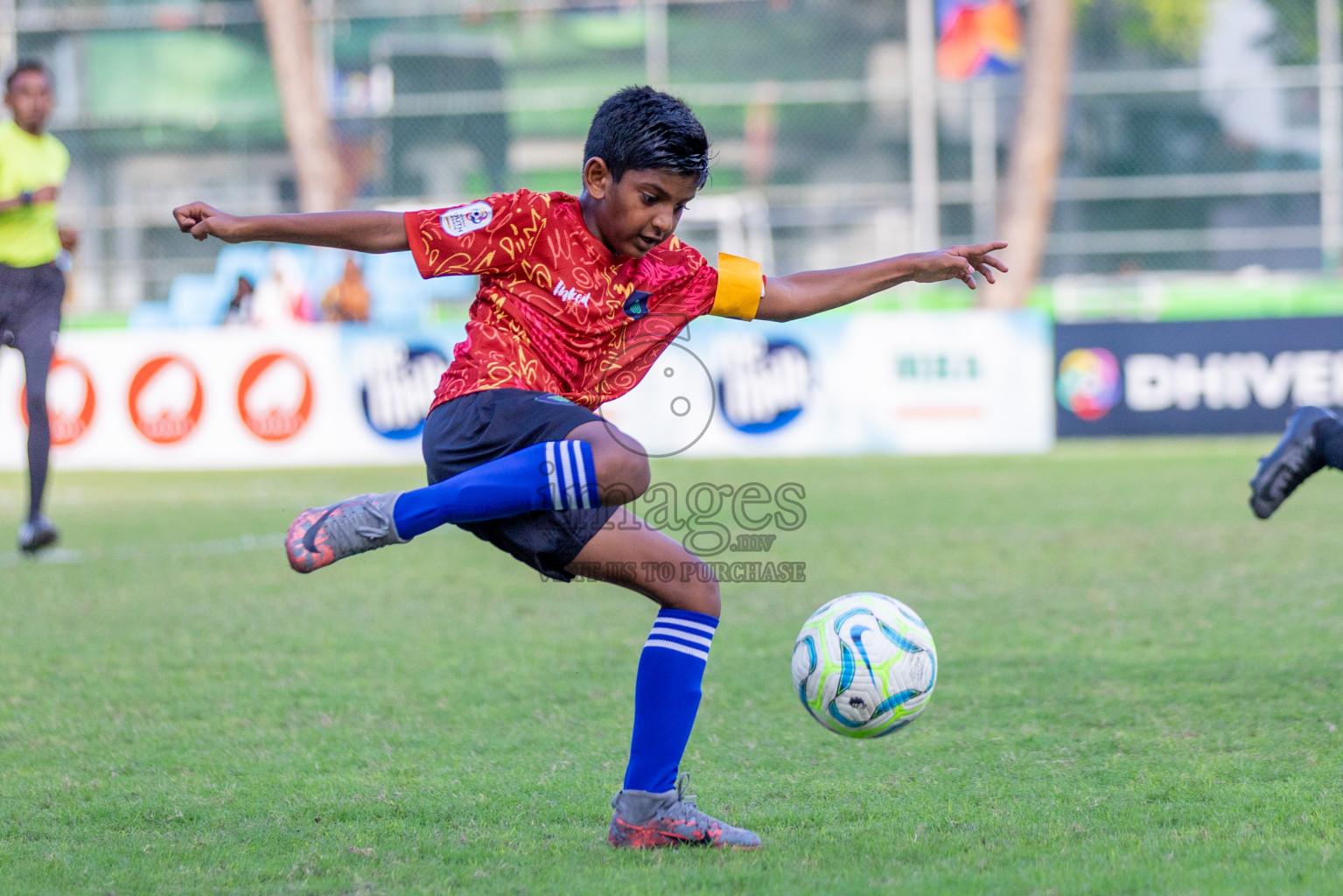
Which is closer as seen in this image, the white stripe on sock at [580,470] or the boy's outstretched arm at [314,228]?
the white stripe on sock at [580,470]

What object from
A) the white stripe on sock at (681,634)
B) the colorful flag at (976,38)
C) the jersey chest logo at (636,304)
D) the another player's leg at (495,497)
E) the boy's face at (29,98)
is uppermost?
the colorful flag at (976,38)

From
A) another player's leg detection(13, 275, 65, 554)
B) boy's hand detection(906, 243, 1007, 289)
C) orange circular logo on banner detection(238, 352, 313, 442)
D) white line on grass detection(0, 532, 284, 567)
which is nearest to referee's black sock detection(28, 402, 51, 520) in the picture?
another player's leg detection(13, 275, 65, 554)

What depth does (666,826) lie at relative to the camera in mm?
3219

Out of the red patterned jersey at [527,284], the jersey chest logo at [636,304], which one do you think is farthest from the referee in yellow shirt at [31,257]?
the jersey chest logo at [636,304]

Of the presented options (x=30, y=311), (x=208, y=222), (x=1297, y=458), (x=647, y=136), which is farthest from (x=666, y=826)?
(x=30, y=311)

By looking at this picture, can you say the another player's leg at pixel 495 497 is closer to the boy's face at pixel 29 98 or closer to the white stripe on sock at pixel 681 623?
the white stripe on sock at pixel 681 623

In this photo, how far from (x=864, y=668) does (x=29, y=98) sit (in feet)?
19.0

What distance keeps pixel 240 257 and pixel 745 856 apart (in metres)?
18.7

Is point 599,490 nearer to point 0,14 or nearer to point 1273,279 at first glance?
point 1273,279

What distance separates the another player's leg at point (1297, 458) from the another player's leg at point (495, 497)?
270 centimetres

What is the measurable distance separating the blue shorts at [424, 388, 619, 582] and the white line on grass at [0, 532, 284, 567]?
5.12 m

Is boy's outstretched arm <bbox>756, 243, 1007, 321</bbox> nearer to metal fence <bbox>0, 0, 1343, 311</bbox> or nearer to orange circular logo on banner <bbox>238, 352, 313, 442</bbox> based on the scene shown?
orange circular logo on banner <bbox>238, 352, 313, 442</bbox>

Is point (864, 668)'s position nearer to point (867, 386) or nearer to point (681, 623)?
point (681, 623)

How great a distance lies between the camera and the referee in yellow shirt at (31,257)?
7422 millimetres
